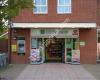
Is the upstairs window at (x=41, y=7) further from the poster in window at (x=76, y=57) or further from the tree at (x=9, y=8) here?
the tree at (x=9, y=8)

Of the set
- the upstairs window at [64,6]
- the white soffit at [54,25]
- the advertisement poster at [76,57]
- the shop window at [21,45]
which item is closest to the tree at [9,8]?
the white soffit at [54,25]

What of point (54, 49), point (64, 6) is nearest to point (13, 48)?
point (54, 49)

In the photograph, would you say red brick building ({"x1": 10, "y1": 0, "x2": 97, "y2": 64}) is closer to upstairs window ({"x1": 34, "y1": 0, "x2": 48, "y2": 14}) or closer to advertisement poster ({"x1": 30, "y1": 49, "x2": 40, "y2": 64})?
upstairs window ({"x1": 34, "y1": 0, "x2": 48, "y2": 14})

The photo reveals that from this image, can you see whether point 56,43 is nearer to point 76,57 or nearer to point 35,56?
point 76,57

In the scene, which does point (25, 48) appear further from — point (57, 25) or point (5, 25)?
point (5, 25)

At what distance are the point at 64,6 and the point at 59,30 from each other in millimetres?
2017

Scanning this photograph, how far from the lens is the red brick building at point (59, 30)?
29266mm

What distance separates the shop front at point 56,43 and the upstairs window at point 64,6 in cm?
155

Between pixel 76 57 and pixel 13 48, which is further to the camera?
pixel 13 48

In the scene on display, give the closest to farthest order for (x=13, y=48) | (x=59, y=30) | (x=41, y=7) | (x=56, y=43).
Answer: (x=59, y=30) < (x=13, y=48) < (x=41, y=7) < (x=56, y=43)

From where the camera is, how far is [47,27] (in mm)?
28766

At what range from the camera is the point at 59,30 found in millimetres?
29250

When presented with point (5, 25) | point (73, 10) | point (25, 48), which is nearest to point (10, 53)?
point (25, 48)

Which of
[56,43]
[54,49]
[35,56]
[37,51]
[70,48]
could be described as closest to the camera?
[35,56]
